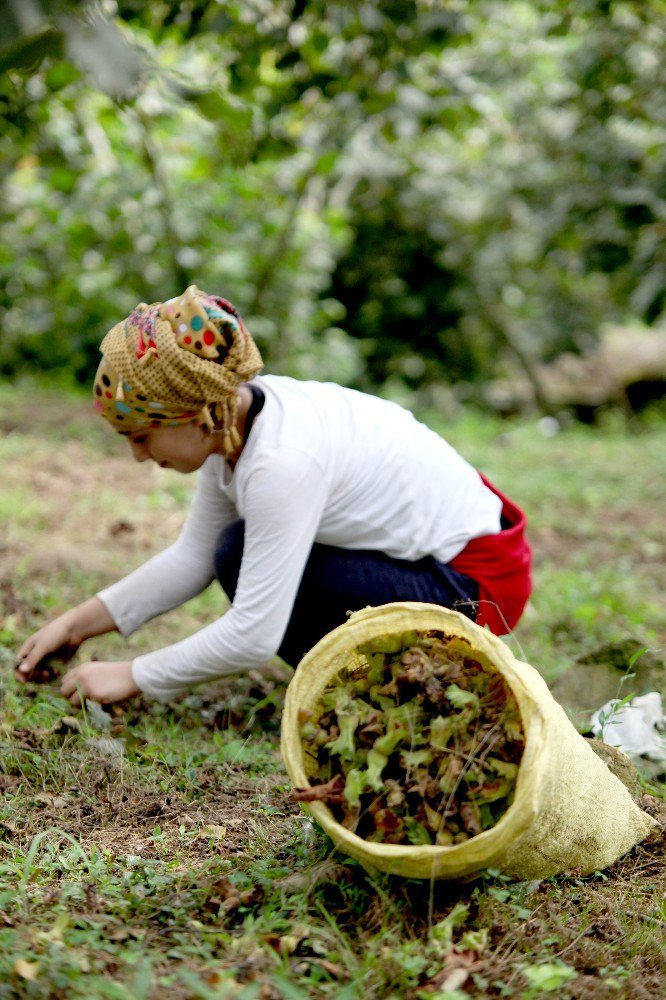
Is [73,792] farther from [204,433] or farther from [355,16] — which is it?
[355,16]

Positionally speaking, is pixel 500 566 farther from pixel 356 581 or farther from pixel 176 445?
pixel 176 445

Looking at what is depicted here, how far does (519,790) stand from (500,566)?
1.06 metres

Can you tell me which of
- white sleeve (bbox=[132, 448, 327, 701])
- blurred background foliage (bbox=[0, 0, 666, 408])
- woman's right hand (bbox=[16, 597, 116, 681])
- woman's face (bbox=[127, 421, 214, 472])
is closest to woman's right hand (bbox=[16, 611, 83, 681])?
woman's right hand (bbox=[16, 597, 116, 681])

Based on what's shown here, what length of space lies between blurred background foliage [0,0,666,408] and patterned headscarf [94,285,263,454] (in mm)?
1105

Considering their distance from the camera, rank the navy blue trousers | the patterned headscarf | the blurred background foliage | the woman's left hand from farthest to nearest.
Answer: the blurred background foliage, the navy blue trousers, the woman's left hand, the patterned headscarf

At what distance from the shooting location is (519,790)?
5.12 feet

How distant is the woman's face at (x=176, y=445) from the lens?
7.59 ft

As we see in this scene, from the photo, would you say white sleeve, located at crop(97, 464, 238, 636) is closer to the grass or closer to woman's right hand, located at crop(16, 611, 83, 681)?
woman's right hand, located at crop(16, 611, 83, 681)

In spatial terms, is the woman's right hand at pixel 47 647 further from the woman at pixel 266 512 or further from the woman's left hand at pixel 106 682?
the woman's left hand at pixel 106 682

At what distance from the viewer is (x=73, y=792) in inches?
87.7

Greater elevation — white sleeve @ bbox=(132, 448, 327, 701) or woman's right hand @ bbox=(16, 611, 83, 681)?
white sleeve @ bbox=(132, 448, 327, 701)

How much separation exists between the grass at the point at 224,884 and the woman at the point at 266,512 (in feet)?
0.66

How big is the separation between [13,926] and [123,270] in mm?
6219

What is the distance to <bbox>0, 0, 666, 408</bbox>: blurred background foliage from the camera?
3736 mm
